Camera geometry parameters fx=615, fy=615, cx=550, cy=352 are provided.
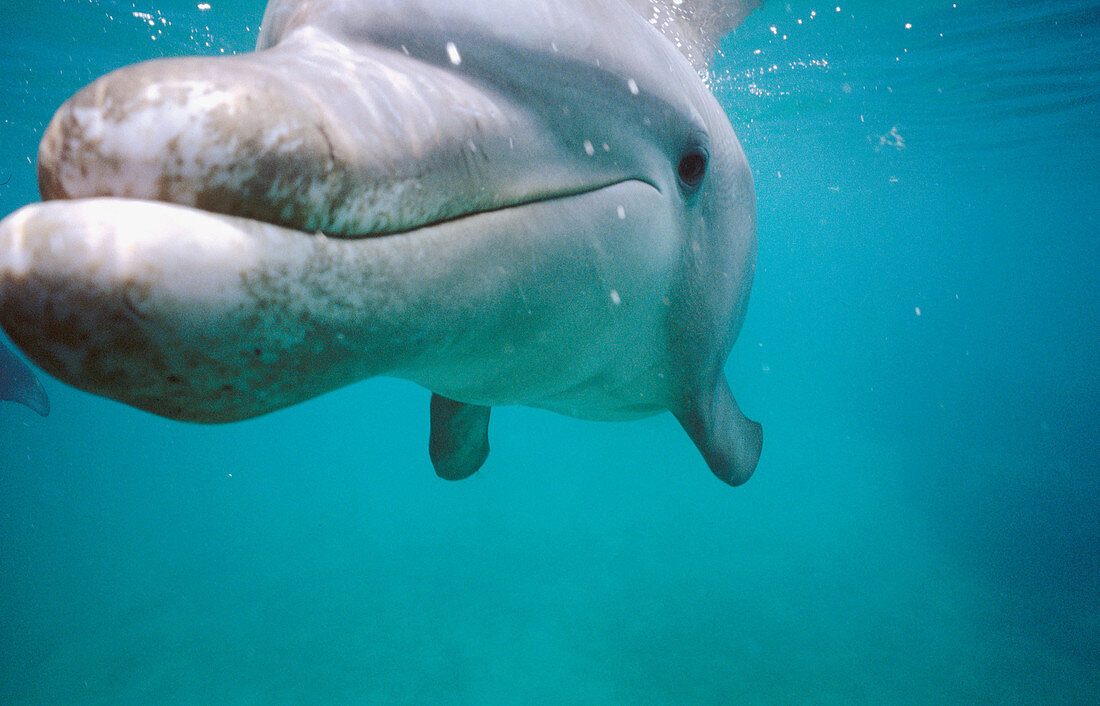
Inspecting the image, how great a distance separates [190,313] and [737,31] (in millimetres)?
14491

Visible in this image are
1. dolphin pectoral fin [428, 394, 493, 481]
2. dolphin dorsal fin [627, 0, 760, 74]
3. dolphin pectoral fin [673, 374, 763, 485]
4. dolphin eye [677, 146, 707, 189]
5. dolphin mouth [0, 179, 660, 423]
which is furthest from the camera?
dolphin dorsal fin [627, 0, 760, 74]

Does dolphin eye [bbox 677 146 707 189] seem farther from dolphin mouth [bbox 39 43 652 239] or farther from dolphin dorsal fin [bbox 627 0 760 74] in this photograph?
dolphin dorsal fin [bbox 627 0 760 74]

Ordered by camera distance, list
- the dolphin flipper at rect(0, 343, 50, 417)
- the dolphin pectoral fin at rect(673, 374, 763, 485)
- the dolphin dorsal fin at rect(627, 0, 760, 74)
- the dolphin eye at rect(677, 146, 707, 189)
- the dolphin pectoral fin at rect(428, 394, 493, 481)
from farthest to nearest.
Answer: the dolphin flipper at rect(0, 343, 50, 417) < the dolphin dorsal fin at rect(627, 0, 760, 74) < the dolphin pectoral fin at rect(428, 394, 493, 481) < the dolphin pectoral fin at rect(673, 374, 763, 485) < the dolphin eye at rect(677, 146, 707, 189)

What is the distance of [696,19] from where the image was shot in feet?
34.8

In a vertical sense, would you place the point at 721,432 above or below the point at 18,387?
above

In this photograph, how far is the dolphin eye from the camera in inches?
86.5

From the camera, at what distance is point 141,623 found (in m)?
13.4

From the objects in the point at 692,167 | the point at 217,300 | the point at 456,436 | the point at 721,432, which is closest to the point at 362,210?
the point at 217,300

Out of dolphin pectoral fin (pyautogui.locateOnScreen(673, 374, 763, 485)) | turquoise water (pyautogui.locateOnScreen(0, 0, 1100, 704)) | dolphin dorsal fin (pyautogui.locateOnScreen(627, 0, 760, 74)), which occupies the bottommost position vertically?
turquoise water (pyautogui.locateOnScreen(0, 0, 1100, 704))

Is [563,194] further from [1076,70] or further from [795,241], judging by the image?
[795,241]

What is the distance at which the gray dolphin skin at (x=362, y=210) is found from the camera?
2.65 ft

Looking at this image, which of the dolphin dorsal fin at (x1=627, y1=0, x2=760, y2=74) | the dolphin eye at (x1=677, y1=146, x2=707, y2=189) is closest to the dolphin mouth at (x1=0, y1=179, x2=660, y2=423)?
the dolphin eye at (x1=677, y1=146, x2=707, y2=189)

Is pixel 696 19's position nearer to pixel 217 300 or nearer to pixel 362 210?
pixel 362 210

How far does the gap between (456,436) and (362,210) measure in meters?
3.33
